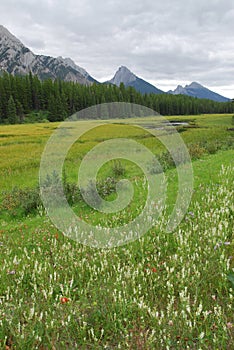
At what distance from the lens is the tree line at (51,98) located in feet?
313

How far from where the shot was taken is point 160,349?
4.46 metres

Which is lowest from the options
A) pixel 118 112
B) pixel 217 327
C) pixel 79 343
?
pixel 79 343

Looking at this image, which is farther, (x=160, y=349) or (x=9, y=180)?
(x=9, y=180)

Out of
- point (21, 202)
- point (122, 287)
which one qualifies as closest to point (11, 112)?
point (21, 202)

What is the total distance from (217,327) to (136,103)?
127202 mm

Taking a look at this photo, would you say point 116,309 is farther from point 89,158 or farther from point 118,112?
point 118,112

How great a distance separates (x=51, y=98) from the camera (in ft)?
326

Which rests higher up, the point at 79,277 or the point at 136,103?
the point at 136,103

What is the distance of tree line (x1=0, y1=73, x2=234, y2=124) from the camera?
3752 inches

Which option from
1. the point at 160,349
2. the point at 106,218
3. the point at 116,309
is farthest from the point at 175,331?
the point at 106,218

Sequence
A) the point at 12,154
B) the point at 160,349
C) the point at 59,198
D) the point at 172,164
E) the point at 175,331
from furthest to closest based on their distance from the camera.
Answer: the point at 12,154
the point at 172,164
the point at 59,198
the point at 175,331
the point at 160,349

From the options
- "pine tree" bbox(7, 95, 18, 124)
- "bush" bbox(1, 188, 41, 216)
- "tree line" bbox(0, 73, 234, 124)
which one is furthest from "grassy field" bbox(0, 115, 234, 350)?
"tree line" bbox(0, 73, 234, 124)

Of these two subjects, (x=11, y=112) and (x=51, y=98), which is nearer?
(x=11, y=112)

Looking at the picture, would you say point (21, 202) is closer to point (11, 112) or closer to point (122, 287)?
point (122, 287)
